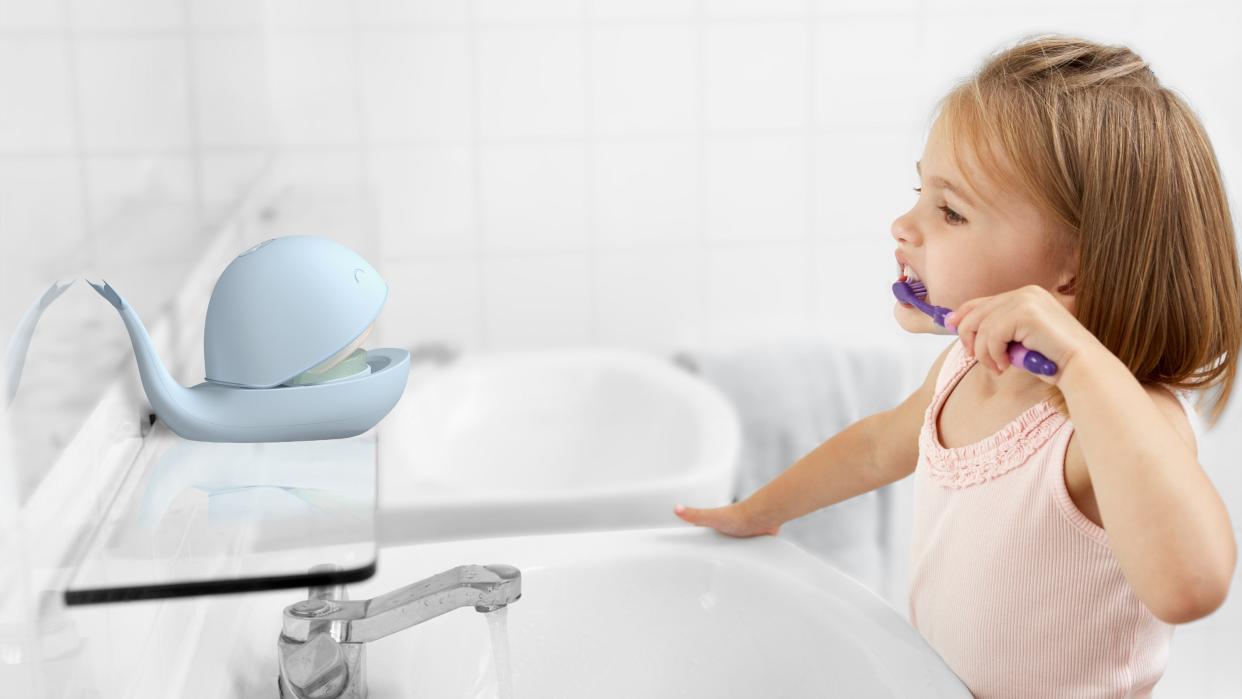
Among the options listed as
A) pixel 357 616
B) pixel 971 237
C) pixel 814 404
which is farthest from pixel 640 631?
pixel 814 404

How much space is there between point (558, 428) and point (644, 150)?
42 centimetres

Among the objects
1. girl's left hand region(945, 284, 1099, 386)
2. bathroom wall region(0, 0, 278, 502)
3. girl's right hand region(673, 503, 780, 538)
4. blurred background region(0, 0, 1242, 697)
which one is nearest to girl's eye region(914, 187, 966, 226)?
girl's left hand region(945, 284, 1099, 386)

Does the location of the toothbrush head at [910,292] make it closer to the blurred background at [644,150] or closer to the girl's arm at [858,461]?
the girl's arm at [858,461]

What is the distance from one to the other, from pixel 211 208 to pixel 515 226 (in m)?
0.65

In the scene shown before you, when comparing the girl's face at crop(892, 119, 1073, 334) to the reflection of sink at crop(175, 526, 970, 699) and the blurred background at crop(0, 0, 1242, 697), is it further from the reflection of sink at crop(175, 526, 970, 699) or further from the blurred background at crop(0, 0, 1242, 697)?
the blurred background at crop(0, 0, 1242, 697)

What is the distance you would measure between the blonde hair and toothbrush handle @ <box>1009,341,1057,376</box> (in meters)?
0.09

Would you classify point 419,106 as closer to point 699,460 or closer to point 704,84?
point 704,84

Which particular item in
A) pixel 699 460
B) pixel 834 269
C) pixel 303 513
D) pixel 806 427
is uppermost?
pixel 303 513

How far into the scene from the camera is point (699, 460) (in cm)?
122

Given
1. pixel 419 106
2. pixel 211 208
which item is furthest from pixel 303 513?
pixel 419 106

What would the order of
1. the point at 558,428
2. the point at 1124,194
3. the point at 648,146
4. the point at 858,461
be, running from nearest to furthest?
1. the point at 1124,194
2. the point at 858,461
3. the point at 558,428
4. the point at 648,146

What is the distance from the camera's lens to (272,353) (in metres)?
0.55

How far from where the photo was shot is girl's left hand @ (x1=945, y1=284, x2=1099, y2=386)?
2.07ft

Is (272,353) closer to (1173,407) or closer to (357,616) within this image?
(357,616)
